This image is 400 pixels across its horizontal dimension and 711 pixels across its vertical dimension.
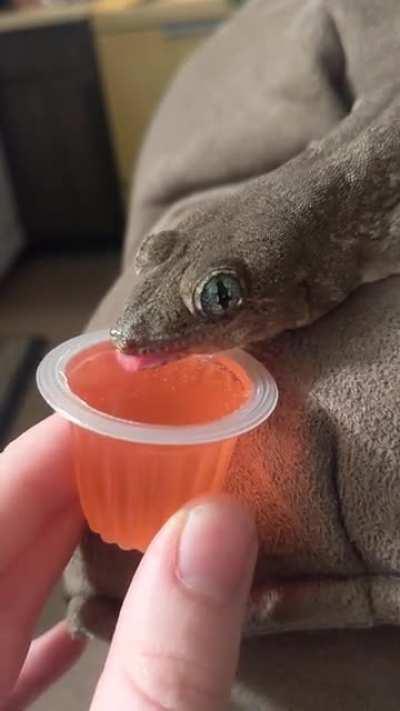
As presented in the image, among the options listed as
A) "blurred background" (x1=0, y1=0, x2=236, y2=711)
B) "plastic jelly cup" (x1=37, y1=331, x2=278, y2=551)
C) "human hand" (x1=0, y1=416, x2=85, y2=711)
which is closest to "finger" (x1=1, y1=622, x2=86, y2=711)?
"human hand" (x1=0, y1=416, x2=85, y2=711)

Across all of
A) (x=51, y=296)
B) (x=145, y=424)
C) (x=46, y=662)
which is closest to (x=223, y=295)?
(x=145, y=424)

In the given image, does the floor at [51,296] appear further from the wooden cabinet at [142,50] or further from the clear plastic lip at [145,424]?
the clear plastic lip at [145,424]

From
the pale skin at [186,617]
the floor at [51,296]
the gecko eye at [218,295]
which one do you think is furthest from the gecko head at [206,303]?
the floor at [51,296]

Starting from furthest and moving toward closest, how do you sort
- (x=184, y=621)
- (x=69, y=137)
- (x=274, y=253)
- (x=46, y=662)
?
(x=69, y=137) < (x=46, y=662) < (x=274, y=253) < (x=184, y=621)

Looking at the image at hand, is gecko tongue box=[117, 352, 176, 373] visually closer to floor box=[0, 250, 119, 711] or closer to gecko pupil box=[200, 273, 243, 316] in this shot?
gecko pupil box=[200, 273, 243, 316]

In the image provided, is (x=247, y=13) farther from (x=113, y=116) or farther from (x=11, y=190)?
(x=11, y=190)

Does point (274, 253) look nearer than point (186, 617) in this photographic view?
No

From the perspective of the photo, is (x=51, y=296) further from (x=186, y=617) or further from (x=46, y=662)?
(x=186, y=617)
